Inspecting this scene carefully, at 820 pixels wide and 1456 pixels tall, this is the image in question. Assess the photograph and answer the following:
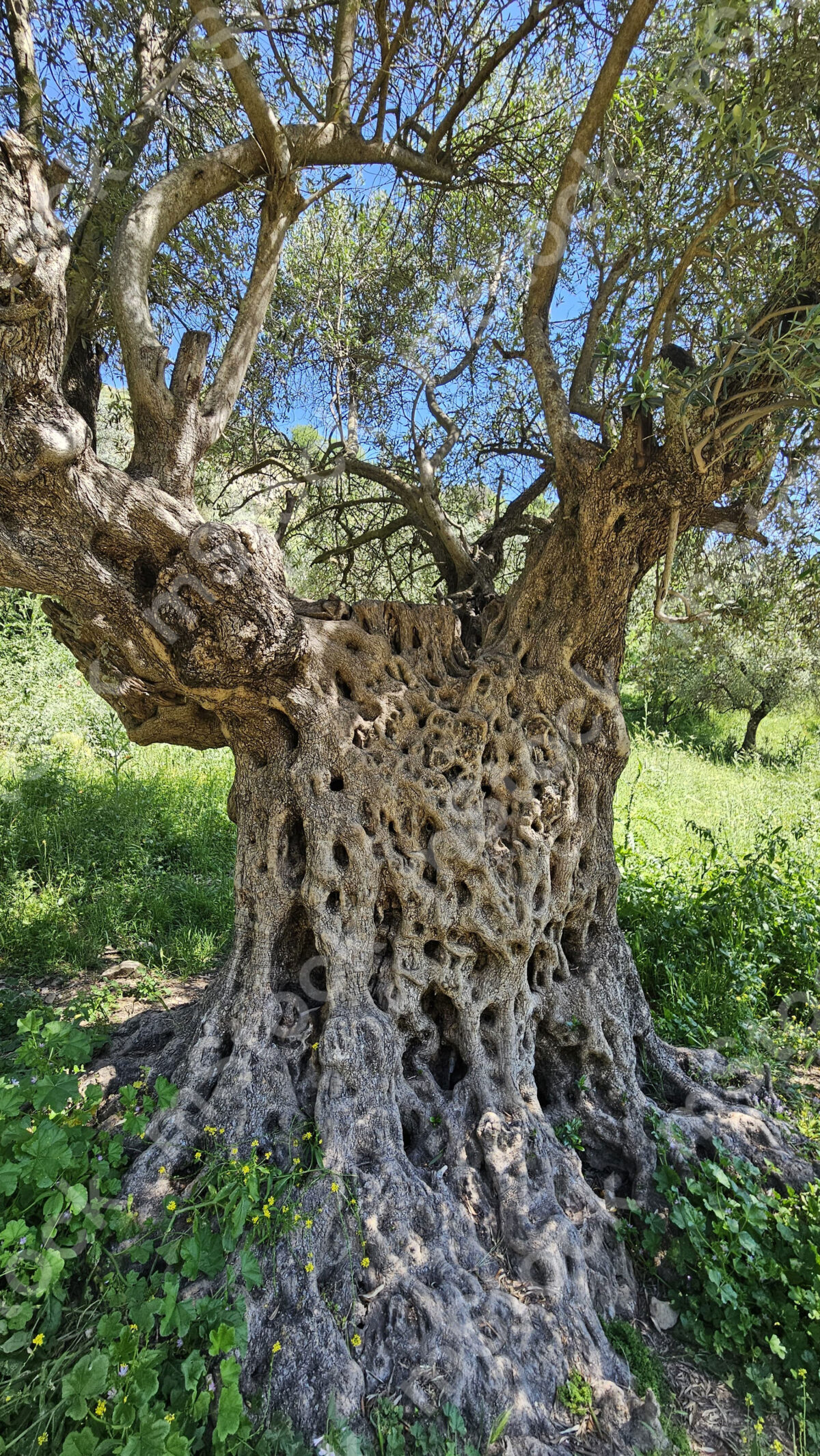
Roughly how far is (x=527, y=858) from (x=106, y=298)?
4170 mm

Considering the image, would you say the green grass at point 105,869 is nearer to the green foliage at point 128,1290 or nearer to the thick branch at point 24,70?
the green foliage at point 128,1290

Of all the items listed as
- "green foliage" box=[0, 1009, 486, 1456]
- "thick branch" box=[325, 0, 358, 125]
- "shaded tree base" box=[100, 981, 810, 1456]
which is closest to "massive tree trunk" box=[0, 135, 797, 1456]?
"shaded tree base" box=[100, 981, 810, 1456]

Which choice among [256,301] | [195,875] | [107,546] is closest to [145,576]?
[107,546]

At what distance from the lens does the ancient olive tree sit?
2.55m

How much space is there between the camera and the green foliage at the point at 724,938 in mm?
4340

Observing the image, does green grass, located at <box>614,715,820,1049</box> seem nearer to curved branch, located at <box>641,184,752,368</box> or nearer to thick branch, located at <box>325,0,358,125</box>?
curved branch, located at <box>641,184,752,368</box>

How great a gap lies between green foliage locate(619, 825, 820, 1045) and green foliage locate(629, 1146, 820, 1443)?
1.17 m

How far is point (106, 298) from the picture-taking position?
429cm

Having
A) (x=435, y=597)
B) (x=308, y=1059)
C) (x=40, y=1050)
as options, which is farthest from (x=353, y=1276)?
(x=435, y=597)

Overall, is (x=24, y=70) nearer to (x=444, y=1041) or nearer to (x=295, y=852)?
(x=295, y=852)

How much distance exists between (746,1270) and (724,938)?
2446mm

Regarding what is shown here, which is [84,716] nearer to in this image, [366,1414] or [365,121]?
[365,121]

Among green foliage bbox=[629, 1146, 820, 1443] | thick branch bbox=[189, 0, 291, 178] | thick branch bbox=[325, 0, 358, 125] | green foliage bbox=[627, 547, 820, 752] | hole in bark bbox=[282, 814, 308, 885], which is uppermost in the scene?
thick branch bbox=[325, 0, 358, 125]

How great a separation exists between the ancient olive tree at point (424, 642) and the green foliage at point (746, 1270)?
0.20m
